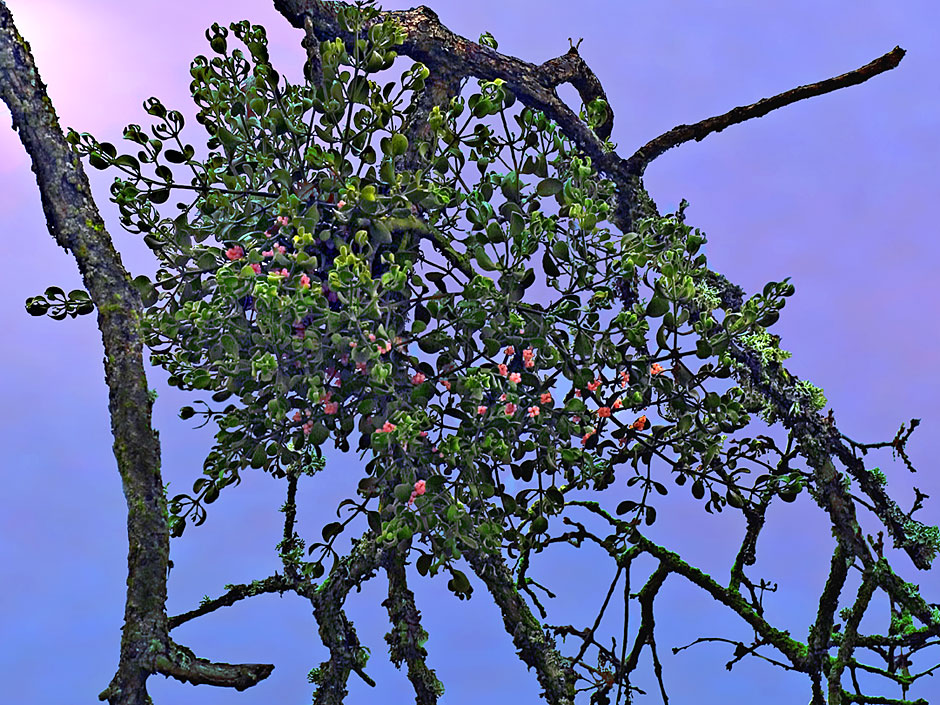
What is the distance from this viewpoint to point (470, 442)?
274cm

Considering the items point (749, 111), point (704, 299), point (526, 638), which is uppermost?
point (749, 111)

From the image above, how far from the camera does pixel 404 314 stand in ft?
9.59

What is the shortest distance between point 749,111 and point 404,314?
5.63ft

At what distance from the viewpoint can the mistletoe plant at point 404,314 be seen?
2648mm

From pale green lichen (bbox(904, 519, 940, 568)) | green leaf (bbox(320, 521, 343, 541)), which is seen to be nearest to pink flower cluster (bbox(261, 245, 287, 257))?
green leaf (bbox(320, 521, 343, 541))

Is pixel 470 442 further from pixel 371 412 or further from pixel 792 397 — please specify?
pixel 792 397

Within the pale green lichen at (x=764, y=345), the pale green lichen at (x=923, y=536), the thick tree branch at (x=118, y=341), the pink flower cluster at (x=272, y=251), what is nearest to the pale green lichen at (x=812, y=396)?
the pale green lichen at (x=764, y=345)

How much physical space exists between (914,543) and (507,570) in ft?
4.70

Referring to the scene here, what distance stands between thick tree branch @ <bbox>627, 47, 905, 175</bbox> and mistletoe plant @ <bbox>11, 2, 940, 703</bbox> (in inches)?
30.0

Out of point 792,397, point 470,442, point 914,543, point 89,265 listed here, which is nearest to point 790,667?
point 914,543

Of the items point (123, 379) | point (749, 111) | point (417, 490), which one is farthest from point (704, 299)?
point (123, 379)

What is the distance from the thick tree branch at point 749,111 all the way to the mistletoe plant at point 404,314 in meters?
0.76

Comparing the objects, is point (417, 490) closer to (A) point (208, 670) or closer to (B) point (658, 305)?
(A) point (208, 670)

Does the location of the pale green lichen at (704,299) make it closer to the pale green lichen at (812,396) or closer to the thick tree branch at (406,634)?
the pale green lichen at (812,396)
